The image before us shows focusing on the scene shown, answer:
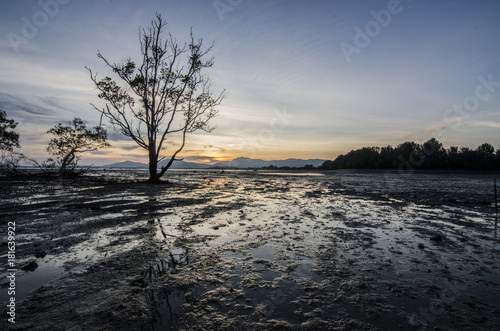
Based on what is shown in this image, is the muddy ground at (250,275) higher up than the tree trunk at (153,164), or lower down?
lower down

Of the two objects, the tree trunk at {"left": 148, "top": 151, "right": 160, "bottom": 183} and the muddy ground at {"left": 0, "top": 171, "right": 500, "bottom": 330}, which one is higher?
the tree trunk at {"left": 148, "top": 151, "right": 160, "bottom": 183}

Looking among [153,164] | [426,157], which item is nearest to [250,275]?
[153,164]

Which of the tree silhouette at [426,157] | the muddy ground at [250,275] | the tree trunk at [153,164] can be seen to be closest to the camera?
the muddy ground at [250,275]

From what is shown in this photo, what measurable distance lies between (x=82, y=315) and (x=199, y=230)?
3.87 m

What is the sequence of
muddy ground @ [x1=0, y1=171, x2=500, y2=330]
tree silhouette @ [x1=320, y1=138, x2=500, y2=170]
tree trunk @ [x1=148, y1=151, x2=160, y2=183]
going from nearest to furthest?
muddy ground @ [x1=0, y1=171, x2=500, y2=330]
tree trunk @ [x1=148, y1=151, x2=160, y2=183]
tree silhouette @ [x1=320, y1=138, x2=500, y2=170]

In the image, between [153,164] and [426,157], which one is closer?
[153,164]

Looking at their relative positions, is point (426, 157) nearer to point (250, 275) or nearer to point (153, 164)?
point (153, 164)

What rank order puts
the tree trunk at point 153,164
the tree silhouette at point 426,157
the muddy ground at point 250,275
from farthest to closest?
the tree silhouette at point 426,157 → the tree trunk at point 153,164 → the muddy ground at point 250,275

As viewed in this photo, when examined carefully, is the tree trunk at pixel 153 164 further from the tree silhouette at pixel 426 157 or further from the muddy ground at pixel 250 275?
the tree silhouette at pixel 426 157

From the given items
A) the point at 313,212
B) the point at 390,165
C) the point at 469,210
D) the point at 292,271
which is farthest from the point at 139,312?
the point at 390,165

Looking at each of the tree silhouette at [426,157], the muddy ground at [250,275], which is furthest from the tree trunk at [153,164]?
the tree silhouette at [426,157]

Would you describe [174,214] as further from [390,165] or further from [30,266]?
[390,165]

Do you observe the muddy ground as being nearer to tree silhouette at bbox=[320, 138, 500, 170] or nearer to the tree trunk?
the tree trunk

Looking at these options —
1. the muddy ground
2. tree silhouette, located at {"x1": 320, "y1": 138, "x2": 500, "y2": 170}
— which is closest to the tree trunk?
the muddy ground
